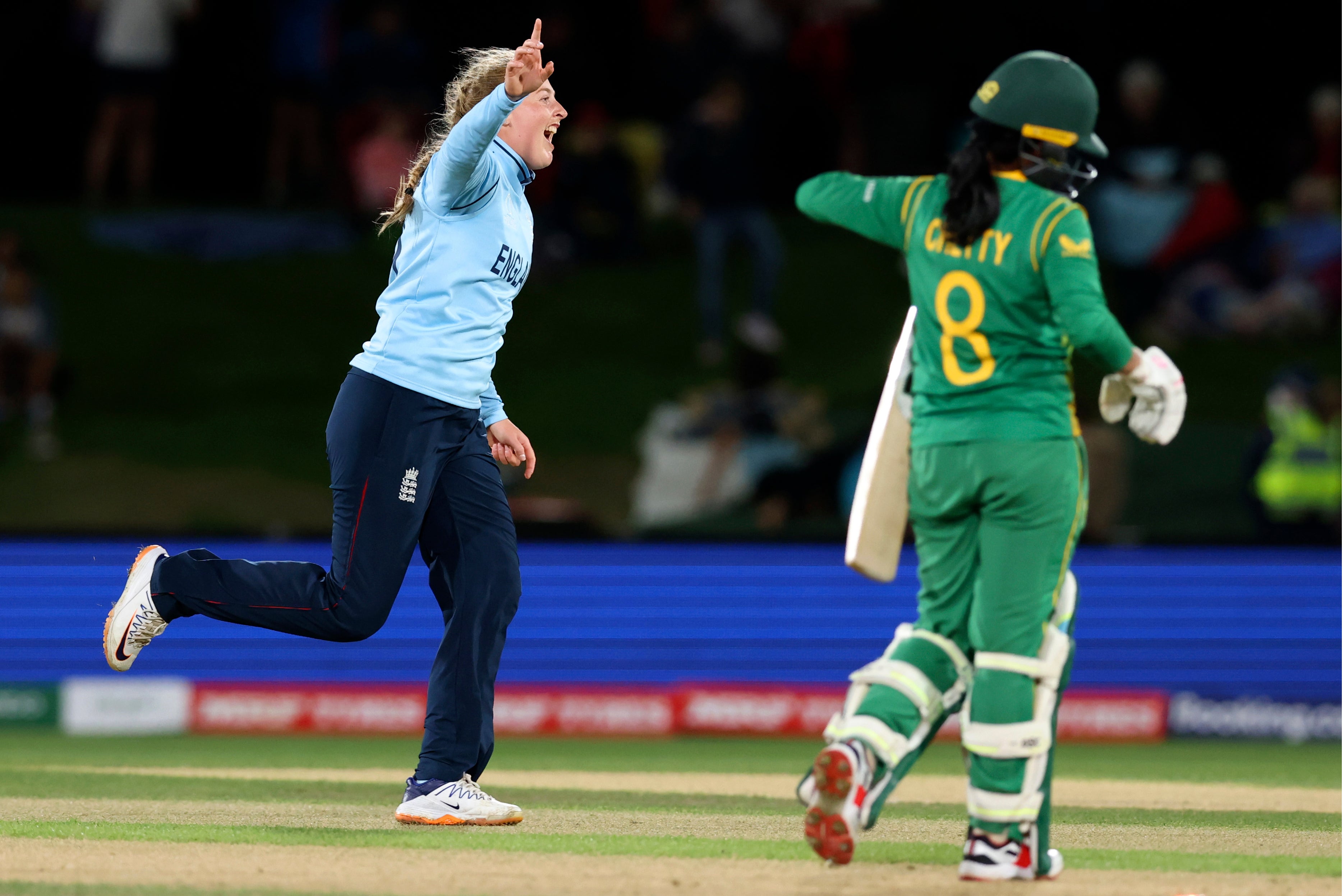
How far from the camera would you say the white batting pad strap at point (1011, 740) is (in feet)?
15.5

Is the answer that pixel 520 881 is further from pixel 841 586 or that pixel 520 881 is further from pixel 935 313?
pixel 841 586

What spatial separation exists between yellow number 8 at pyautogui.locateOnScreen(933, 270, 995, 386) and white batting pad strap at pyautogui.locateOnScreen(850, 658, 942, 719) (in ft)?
2.51

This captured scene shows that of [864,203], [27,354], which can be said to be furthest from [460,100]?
[27,354]

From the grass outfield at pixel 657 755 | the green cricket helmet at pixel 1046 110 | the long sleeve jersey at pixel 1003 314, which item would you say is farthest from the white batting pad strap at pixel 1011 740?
the grass outfield at pixel 657 755

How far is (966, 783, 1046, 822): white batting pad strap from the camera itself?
4719mm

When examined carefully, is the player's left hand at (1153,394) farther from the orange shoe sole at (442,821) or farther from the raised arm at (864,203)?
the orange shoe sole at (442,821)

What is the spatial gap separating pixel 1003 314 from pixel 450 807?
2.29 m

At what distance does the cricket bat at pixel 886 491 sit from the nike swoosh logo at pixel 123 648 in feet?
7.56

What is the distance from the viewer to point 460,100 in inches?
230

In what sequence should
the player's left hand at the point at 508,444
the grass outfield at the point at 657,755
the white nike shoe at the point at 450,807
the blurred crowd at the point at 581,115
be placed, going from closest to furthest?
1. the white nike shoe at the point at 450,807
2. the player's left hand at the point at 508,444
3. the grass outfield at the point at 657,755
4. the blurred crowd at the point at 581,115

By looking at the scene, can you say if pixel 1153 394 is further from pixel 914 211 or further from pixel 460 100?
pixel 460 100

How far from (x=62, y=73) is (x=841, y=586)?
1012 centimetres

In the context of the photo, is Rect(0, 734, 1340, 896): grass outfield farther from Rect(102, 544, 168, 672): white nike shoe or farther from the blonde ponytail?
the blonde ponytail

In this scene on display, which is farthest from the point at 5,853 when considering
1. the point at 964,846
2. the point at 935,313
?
the point at 935,313
